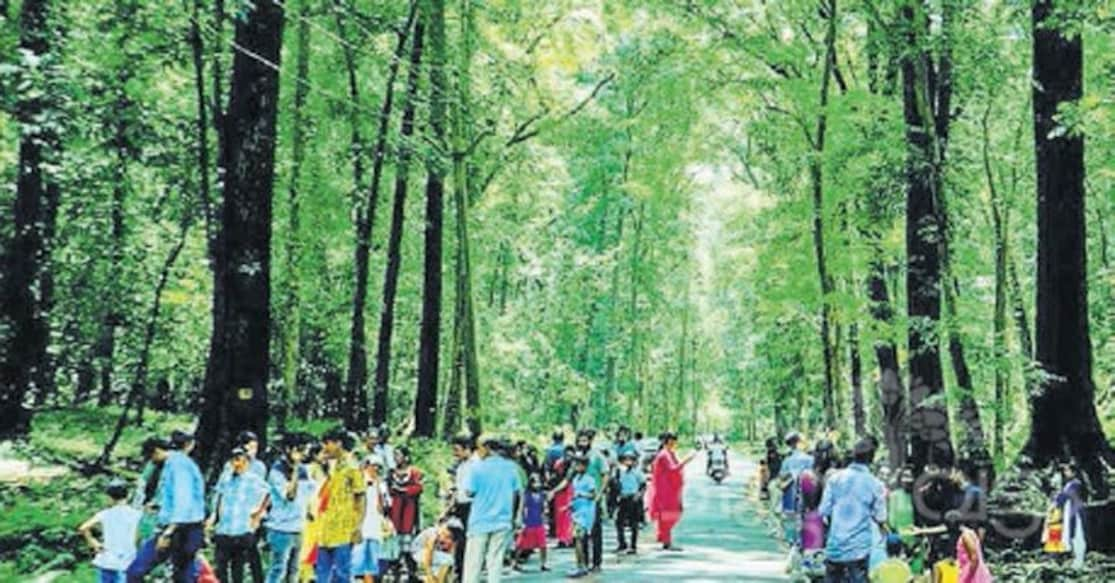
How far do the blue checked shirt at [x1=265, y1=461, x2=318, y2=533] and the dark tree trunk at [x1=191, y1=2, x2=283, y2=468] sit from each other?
6.19 ft

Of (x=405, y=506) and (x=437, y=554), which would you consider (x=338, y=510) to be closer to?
(x=437, y=554)

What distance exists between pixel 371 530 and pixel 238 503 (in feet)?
5.84

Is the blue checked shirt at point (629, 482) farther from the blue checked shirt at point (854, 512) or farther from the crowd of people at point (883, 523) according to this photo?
the blue checked shirt at point (854, 512)

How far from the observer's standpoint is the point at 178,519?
10859 millimetres

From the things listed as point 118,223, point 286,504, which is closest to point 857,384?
point 118,223

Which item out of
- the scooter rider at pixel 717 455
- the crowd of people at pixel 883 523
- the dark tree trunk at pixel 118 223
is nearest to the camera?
the crowd of people at pixel 883 523

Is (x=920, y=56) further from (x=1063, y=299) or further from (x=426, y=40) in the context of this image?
(x=426, y=40)

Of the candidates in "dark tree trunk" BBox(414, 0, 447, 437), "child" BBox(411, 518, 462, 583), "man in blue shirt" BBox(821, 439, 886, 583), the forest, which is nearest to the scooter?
the forest

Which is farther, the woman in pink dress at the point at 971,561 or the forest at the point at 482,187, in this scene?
the forest at the point at 482,187

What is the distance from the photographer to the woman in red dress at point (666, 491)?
18.7 meters

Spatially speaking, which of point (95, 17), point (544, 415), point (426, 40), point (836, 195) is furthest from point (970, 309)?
point (544, 415)

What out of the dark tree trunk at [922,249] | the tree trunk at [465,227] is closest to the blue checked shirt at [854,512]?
the dark tree trunk at [922,249]

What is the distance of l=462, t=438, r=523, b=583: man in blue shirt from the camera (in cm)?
1165

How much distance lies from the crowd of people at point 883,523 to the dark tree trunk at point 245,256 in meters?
7.27
